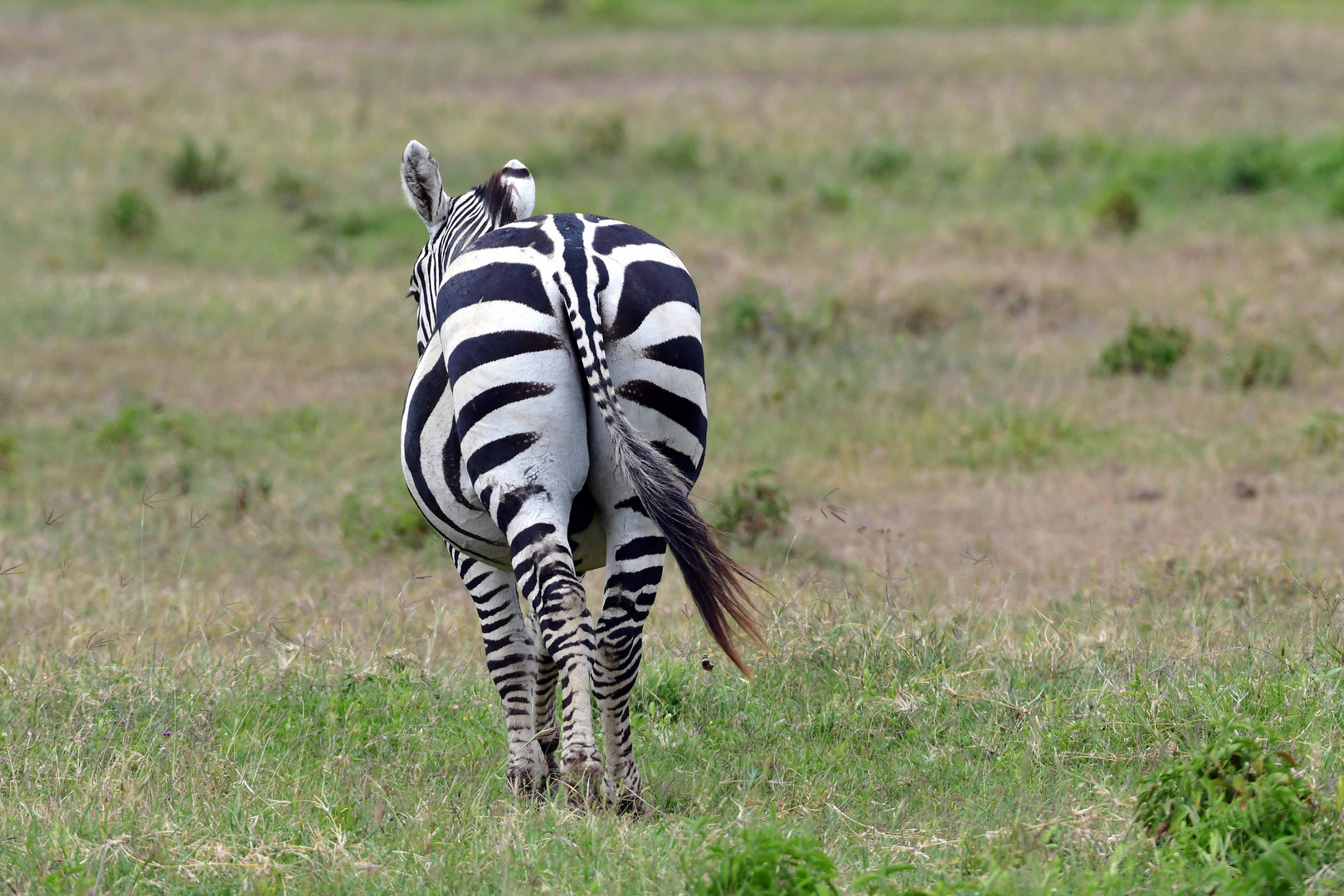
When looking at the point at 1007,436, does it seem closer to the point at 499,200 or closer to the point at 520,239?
the point at 499,200

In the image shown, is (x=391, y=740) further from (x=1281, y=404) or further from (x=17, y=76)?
(x=17, y=76)

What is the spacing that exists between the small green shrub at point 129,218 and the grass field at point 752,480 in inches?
2.4

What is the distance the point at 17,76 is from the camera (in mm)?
23562

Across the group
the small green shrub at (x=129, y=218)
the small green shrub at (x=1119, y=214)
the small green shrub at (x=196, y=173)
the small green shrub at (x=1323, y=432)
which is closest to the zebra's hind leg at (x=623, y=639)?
the small green shrub at (x=1323, y=432)

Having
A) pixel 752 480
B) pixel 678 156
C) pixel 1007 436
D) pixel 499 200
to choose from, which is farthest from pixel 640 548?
pixel 678 156

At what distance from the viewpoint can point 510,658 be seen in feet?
14.1

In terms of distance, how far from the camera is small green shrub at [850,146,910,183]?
19.1m

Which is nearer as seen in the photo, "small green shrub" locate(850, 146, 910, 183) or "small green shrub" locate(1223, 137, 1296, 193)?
"small green shrub" locate(1223, 137, 1296, 193)

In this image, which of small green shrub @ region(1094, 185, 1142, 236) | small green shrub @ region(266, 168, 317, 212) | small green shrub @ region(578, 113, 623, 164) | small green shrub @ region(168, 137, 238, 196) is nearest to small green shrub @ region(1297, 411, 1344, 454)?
small green shrub @ region(1094, 185, 1142, 236)

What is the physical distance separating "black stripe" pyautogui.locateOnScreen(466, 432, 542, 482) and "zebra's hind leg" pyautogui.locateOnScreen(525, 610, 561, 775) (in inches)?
27.5

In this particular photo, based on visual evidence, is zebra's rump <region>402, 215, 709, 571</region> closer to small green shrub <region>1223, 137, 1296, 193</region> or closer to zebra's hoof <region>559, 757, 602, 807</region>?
zebra's hoof <region>559, 757, 602, 807</region>

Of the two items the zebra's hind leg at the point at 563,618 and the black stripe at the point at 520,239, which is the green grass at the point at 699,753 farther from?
the black stripe at the point at 520,239

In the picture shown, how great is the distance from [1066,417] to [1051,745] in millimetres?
6018

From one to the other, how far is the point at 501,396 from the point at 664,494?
51 cm
